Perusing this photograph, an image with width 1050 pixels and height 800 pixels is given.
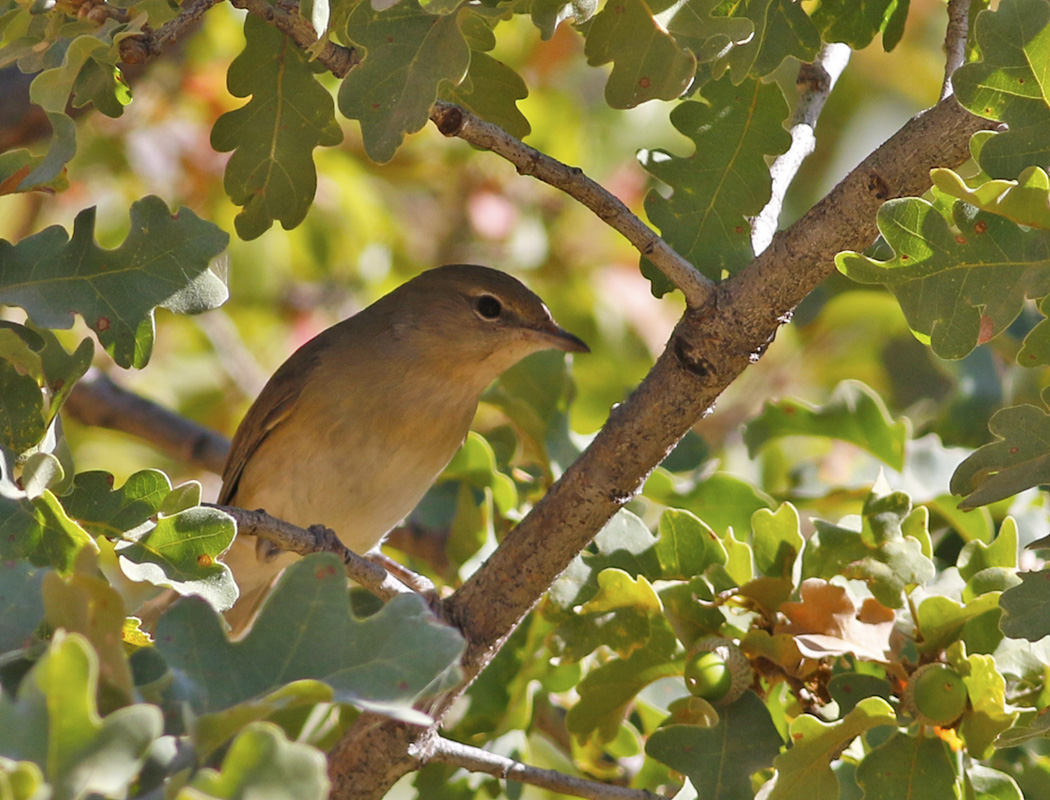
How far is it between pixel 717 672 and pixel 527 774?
0.52 meters

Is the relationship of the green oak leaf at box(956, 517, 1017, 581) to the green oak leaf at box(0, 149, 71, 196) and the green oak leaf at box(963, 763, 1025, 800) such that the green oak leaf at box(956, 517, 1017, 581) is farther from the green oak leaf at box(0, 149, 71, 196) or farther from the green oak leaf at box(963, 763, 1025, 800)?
the green oak leaf at box(0, 149, 71, 196)

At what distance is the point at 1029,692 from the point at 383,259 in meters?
3.91

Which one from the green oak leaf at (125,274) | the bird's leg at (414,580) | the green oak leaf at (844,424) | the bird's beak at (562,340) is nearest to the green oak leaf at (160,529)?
the green oak leaf at (125,274)

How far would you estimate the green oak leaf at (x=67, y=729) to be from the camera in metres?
1.39

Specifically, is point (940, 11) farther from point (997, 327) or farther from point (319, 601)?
point (319, 601)

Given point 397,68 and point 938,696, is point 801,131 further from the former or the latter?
point 938,696

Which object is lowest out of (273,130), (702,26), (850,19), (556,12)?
(273,130)

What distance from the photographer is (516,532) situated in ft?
9.53

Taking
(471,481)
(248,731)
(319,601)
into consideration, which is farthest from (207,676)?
(471,481)

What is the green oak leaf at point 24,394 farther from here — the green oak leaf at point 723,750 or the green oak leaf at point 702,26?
the green oak leaf at point 723,750

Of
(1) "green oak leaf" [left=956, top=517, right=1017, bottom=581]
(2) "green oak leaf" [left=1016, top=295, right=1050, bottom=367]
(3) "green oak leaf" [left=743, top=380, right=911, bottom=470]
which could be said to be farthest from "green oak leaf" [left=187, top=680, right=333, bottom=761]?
(3) "green oak leaf" [left=743, top=380, right=911, bottom=470]

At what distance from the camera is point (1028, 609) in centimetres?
217

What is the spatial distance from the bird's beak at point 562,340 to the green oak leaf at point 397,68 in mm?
2160

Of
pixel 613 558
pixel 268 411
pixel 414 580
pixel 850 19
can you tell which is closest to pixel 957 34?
pixel 850 19
